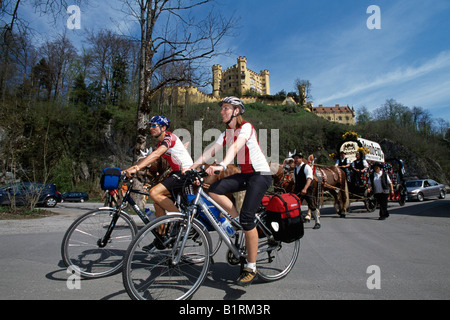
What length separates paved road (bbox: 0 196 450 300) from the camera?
10.2 ft

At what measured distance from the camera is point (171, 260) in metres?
3.00

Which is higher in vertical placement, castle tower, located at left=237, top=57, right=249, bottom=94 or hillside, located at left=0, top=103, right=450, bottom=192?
castle tower, located at left=237, top=57, right=249, bottom=94

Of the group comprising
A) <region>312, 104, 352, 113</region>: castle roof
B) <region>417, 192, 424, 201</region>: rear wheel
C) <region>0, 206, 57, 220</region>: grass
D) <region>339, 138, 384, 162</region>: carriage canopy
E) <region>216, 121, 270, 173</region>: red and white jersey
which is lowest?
<region>417, 192, 424, 201</region>: rear wheel

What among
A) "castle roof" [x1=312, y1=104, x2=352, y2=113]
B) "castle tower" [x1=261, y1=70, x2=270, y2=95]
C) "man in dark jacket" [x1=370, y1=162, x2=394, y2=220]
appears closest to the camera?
"man in dark jacket" [x1=370, y1=162, x2=394, y2=220]

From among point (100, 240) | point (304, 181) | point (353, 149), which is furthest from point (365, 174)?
point (100, 240)

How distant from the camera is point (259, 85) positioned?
116 m

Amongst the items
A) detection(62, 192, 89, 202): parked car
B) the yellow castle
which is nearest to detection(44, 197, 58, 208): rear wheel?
detection(62, 192, 89, 202): parked car

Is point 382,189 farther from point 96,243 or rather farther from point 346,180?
point 96,243

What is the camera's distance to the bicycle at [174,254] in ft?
8.95

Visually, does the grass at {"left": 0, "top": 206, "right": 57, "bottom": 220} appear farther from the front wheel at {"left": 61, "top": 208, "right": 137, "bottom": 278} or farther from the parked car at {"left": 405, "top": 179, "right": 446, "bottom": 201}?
the parked car at {"left": 405, "top": 179, "right": 446, "bottom": 201}

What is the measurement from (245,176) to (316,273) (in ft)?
5.69

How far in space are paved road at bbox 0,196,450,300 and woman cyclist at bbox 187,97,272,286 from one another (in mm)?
607
